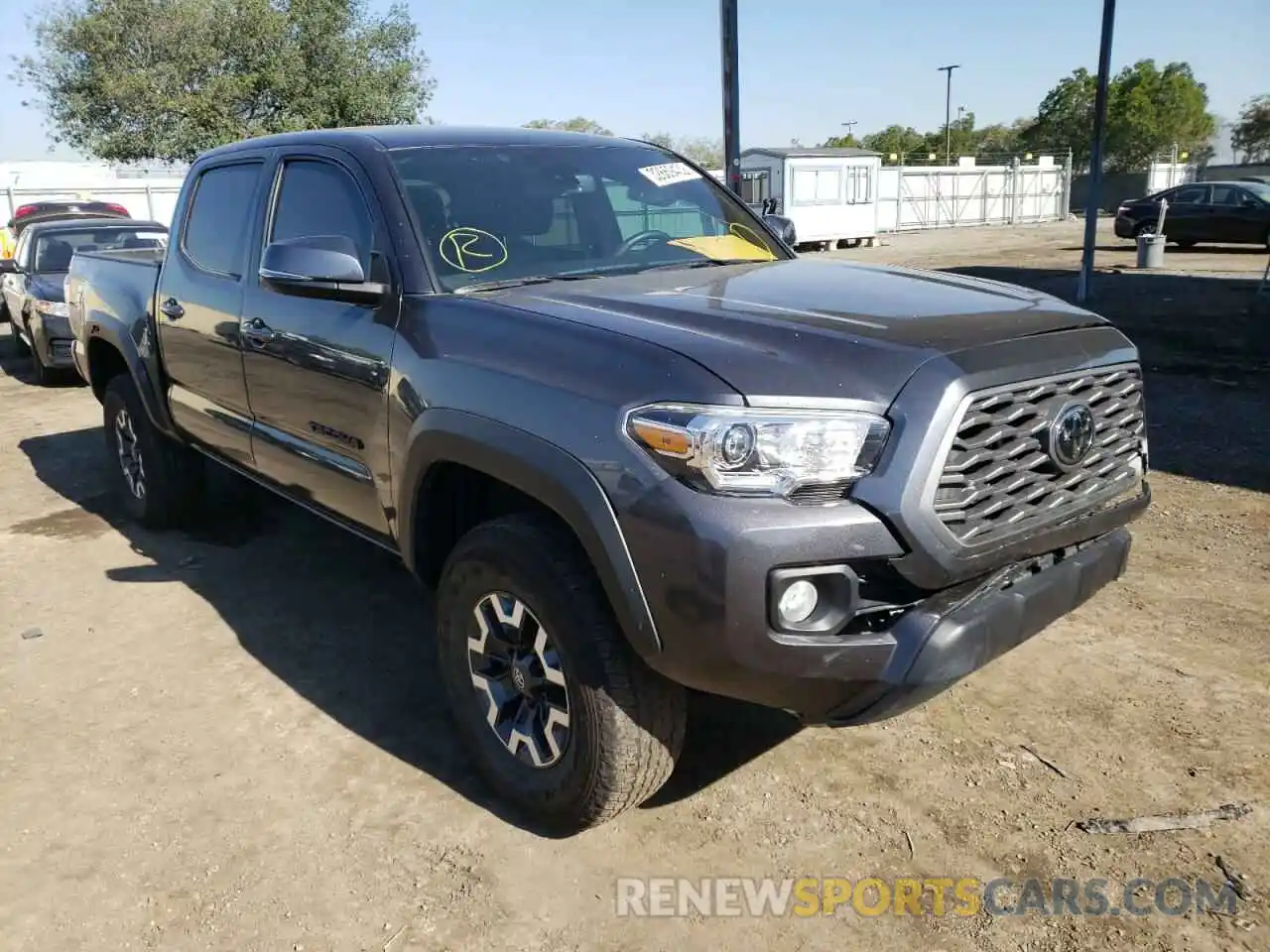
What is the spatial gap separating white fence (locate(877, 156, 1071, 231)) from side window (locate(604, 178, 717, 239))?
31.4 m

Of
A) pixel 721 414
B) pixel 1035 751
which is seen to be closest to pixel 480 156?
pixel 721 414

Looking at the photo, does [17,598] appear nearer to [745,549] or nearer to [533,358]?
[533,358]

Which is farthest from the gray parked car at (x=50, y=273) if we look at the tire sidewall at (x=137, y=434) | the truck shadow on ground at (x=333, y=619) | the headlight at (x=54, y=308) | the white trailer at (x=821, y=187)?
the white trailer at (x=821, y=187)

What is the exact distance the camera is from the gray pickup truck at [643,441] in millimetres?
2281

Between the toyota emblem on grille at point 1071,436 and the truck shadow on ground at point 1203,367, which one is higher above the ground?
the toyota emblem on grille at point 1071,436

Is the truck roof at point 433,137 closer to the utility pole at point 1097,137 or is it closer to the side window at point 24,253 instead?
the side window at point 24,253

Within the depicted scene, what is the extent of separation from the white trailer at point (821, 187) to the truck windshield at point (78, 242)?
1818cm

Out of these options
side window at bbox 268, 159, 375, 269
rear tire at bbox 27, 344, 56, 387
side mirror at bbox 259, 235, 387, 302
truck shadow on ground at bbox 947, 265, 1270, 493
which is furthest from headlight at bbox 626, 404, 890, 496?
rear tire at bbox 27, 344, 56, 387

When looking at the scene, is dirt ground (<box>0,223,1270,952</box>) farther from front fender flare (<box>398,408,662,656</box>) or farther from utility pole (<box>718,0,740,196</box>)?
utility pole (<box>718,0,740,196</box>)

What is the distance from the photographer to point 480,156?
11.9 ft

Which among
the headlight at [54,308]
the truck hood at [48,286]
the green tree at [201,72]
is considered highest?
the green tree at [201,72]

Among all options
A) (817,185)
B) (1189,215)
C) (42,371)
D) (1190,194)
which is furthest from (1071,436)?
(817,185)

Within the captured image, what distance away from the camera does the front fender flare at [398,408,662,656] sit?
237 cm

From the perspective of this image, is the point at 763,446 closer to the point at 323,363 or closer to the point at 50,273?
the point at 323,363
